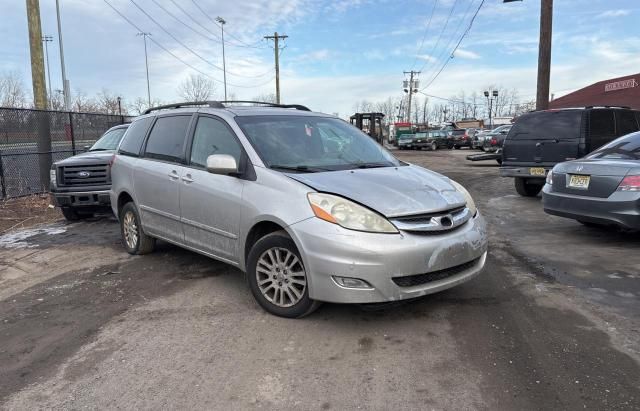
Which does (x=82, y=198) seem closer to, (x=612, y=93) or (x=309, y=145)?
(x=309, y=145)

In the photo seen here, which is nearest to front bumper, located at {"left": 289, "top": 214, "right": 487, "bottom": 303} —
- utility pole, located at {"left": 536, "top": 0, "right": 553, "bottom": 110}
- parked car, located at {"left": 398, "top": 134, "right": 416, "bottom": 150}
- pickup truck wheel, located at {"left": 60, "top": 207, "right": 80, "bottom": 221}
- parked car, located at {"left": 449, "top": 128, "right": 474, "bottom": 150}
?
pickup truck wheel, located at {"left": 60, "top": 207, "right": 80, "bottom": 221}

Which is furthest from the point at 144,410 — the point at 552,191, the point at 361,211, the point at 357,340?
the point at 552,191

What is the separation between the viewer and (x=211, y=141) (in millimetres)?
5137

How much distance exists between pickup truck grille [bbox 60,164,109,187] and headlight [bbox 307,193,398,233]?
6433mm

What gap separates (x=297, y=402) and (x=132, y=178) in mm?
4178

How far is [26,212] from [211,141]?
7.51m

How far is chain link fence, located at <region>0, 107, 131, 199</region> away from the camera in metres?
11.5

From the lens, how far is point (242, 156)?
15.2 ft

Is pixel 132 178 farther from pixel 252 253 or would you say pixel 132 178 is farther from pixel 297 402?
pixel 297 402

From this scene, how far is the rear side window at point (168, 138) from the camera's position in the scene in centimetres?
557

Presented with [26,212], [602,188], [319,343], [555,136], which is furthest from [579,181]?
[26,212]

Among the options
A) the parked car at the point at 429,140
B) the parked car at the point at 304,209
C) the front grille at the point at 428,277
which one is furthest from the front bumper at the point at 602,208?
the parked car at the point at 429,140

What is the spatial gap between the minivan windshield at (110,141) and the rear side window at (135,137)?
12.4ft

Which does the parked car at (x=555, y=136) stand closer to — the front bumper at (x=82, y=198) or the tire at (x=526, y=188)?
the tire at (x=526, y=188)
